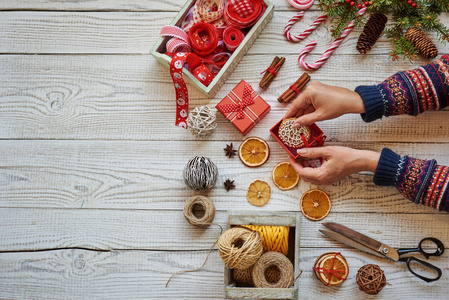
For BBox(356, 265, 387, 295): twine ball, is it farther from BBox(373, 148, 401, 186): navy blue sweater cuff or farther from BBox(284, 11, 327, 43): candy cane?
BBox(284, 11, 327, 43): candy cane

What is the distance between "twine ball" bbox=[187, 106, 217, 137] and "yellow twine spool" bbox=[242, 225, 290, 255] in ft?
1.56

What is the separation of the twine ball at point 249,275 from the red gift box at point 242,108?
0.58 m

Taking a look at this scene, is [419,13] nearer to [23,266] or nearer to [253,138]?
[253,138]

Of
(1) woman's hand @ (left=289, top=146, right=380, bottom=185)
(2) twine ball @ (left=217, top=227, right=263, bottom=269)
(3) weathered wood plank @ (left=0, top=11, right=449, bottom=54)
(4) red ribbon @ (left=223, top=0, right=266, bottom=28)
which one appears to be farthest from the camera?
(3) weathered wood plank @ (left=0, top=11, right=449, bottom=54)

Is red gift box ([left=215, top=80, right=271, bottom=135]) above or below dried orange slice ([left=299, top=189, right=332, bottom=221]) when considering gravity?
above

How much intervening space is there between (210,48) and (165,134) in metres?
0.43

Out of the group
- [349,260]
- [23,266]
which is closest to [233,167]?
[349,260]

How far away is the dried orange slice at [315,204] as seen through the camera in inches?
68.7

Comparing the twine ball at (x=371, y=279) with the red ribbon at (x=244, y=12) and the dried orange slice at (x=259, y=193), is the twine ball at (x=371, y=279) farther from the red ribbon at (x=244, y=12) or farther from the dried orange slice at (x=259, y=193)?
the red ribbon at (x=244, y=12)

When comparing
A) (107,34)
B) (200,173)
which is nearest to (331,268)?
(200,173)

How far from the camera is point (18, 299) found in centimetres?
179

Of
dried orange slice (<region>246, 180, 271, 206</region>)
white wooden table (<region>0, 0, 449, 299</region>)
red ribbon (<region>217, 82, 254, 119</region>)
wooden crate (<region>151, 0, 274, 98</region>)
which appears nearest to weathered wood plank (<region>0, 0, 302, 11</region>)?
white wooden table (<region>0, 0, 449, 299</region>)

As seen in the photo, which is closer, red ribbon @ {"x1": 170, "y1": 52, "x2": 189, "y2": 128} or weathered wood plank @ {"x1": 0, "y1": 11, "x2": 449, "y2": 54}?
red ribbon @ {"x1": 170, "y1": 52, "x2": 189, "y2": 128}

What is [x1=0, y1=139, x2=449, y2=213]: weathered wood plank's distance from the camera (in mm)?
1767
